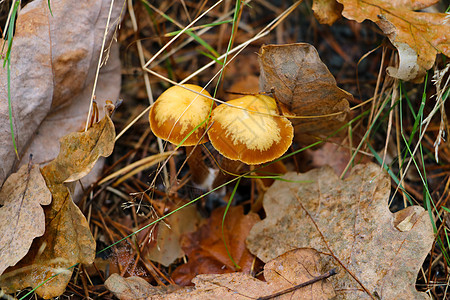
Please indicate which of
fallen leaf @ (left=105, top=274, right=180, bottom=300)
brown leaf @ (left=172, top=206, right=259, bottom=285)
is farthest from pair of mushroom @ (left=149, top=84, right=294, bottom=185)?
fallen leaf @ (left=105, top=274, right=180, bottom=300)

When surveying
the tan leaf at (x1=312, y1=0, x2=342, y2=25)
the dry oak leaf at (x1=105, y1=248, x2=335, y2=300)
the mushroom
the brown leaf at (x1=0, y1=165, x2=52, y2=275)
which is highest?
the tan leaf at (x1=312, y1=0, x2=342, y2=25)

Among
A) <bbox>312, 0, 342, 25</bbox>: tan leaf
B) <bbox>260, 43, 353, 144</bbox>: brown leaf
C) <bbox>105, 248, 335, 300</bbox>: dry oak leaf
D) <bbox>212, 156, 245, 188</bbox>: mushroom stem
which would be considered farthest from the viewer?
<bbox>312, 0, 342, 25</bbox>: tan leaf

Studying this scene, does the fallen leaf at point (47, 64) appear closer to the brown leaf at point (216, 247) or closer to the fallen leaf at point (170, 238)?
the fallen leaf at point (170, 238)

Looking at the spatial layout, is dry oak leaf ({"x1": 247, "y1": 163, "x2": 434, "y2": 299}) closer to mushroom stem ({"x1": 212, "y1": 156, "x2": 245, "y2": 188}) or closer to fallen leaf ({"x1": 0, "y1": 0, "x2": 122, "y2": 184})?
mushroom stem ({"x1": 212, "y1": 156, "x2": 245, "y2": 188})

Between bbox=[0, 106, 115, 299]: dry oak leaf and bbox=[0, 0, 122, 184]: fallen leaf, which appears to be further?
bbox=[0, 0, 122, 184]: fallen leaf

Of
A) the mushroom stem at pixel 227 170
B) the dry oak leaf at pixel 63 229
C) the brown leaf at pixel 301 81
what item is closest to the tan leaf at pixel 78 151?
the dry oak leaf at pixel 63 229

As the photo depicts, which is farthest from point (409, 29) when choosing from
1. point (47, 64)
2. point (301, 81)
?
point (47, 64)
